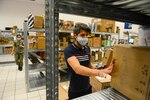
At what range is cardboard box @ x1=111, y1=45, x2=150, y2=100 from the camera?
89cm

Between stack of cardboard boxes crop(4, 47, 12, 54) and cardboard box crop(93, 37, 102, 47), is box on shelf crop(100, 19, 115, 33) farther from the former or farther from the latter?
stack of cardboard boxes crop(4, 47, 12, 54)

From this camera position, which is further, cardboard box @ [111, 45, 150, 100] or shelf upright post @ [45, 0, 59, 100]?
cardboard box @ [111, 45, 150, 100]

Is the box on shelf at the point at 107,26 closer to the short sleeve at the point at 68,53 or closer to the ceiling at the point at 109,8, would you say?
the short sleeve at the point at 68,53

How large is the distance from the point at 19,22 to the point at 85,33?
8.25 meters

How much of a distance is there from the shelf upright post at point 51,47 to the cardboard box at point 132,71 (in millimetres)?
554

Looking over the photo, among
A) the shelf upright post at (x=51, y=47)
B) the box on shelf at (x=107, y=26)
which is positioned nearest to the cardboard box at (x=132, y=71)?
the shelf upright post at (x=51, y=47)

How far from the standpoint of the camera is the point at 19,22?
8.89 metres

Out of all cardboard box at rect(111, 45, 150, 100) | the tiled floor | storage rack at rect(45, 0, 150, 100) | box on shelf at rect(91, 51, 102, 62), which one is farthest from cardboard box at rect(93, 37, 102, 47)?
storage rack at rect(45, 0, 150, 100)

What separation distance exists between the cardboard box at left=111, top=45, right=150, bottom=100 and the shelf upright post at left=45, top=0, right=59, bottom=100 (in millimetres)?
554

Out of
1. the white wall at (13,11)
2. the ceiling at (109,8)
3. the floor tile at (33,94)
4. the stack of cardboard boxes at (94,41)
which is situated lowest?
the floor tile at (33,94)

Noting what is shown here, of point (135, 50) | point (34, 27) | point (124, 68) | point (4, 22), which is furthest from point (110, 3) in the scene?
point (4, 22)

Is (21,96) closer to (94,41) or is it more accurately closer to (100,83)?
(100,83)

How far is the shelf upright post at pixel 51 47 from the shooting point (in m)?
0.69

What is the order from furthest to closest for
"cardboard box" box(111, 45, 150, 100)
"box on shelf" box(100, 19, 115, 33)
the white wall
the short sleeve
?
the white wall, "box on shelf" box(100, 19, 115, 33), the short sleeve, "cardboard box" box(111, 45, 150, 100)
